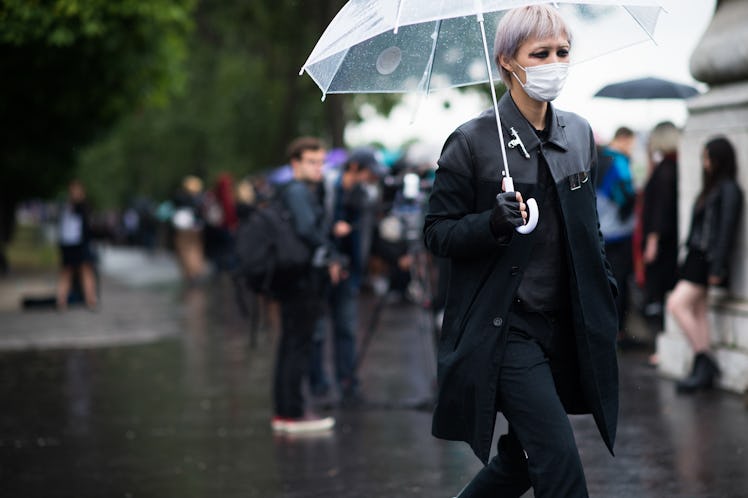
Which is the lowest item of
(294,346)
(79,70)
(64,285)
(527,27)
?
(64,285)

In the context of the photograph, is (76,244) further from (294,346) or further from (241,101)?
(241,101)

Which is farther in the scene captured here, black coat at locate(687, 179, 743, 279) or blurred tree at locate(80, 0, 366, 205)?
blurred tree at locate(80, 0, 366, 205)

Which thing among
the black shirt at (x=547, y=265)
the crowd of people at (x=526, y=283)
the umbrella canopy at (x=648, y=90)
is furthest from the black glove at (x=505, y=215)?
the umbrella canopy at (x=648, y=90)

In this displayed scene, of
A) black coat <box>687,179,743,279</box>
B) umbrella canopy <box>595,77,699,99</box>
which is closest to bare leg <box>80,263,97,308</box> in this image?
umbrella canopy <box>595,77,699,99</box>

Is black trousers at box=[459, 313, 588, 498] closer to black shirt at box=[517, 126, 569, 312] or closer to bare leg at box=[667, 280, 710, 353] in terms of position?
black shirt at box=[517, 126, 569, 312]

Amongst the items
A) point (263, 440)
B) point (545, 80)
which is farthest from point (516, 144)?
point (263, 440)

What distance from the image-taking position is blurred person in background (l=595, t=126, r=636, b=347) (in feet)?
36.8

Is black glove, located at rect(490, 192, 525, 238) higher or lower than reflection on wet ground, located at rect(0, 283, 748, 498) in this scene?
higher

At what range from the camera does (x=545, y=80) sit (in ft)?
13.7

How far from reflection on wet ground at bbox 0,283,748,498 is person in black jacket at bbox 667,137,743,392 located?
1.04 ft

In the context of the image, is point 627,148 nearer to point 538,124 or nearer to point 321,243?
point 321,243

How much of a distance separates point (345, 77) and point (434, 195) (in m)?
0.83

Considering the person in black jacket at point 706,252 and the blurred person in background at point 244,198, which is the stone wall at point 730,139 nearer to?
the person in black jacket at point 706,252

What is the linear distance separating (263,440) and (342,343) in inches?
71.7
